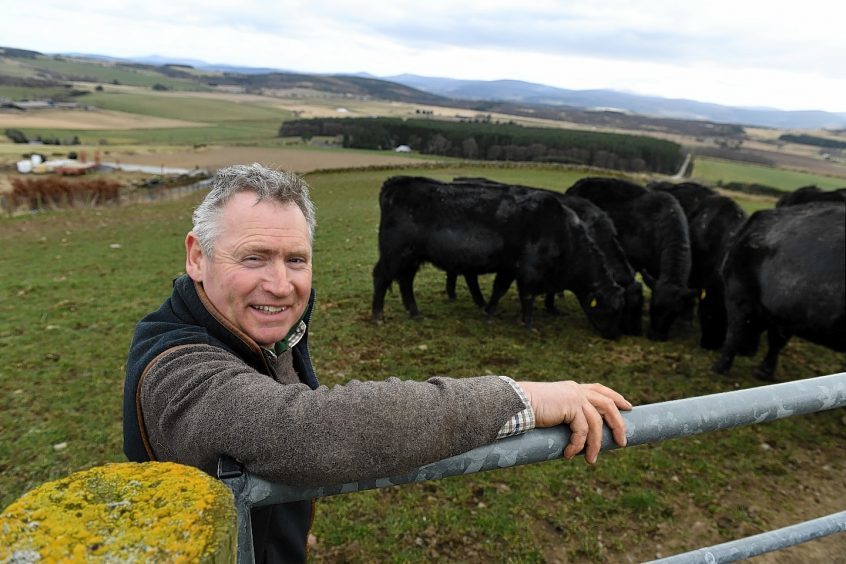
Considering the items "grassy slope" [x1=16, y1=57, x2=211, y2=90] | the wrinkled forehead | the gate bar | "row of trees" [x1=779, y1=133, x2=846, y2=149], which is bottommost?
the gate bar

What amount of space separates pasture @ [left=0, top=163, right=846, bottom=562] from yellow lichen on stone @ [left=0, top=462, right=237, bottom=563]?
3.65 meters

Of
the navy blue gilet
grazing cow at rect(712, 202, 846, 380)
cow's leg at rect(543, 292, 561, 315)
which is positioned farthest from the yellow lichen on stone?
cow's leg at rect(543, 292, 561, 315)

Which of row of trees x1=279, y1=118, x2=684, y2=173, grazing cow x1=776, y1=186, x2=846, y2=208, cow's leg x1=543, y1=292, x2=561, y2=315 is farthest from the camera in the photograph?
row of trees x1=279, y1=118, x2=684, y2=173

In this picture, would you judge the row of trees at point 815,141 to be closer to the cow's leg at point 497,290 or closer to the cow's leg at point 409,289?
the cow's leg at point 497,290

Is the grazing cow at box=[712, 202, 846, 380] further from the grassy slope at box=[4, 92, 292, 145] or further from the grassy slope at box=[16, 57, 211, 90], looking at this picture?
the grassy slope at box=[16, 57, 211, 90]

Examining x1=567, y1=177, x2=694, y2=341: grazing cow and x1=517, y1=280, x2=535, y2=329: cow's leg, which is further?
x1=517, y1=280, x2=535, y2=329: cow's leg

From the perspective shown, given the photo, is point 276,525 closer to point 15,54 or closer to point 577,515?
point 577,515

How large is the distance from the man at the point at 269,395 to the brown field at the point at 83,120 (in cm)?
8956

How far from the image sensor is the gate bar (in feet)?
5.28

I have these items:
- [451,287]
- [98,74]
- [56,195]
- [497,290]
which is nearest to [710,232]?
[497,290]

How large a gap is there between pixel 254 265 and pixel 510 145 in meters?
65.2

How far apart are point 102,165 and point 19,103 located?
6856 centimetres

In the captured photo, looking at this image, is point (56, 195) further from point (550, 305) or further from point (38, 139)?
point (38, 139)

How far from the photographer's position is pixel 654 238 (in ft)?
33.4
